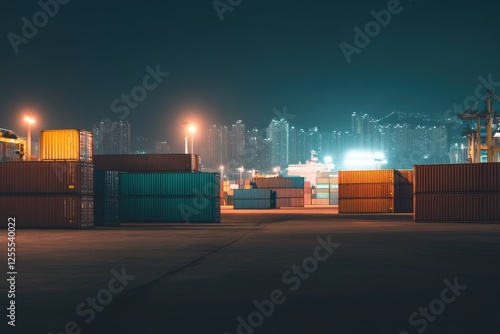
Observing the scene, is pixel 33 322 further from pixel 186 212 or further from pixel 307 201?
pixel 307 201

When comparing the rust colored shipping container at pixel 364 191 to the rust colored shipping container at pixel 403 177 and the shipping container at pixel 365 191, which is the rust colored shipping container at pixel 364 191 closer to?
the shipping container at pixel 365 191

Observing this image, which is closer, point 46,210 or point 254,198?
point 46,210

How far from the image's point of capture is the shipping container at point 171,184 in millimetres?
45719

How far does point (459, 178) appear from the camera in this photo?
140ft

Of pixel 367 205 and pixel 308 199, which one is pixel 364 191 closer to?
pixel 367 205

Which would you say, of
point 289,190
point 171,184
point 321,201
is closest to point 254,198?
point 289,190

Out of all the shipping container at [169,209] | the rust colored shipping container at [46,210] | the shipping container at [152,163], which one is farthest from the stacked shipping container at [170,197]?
the rust colored shipping container at [46,210]

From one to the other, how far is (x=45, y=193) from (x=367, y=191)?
37.1 metres

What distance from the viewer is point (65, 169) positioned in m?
36.2

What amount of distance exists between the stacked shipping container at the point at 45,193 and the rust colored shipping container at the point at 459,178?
72.5 ft

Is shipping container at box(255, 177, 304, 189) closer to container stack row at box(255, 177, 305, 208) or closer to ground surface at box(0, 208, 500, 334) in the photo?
container stack row at box(255, 177, 305, 208)

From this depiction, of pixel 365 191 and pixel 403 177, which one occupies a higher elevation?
pixel 403 177

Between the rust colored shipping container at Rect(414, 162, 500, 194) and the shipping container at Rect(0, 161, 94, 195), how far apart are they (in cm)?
2209

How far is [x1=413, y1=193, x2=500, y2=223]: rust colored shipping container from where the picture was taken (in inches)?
1676
